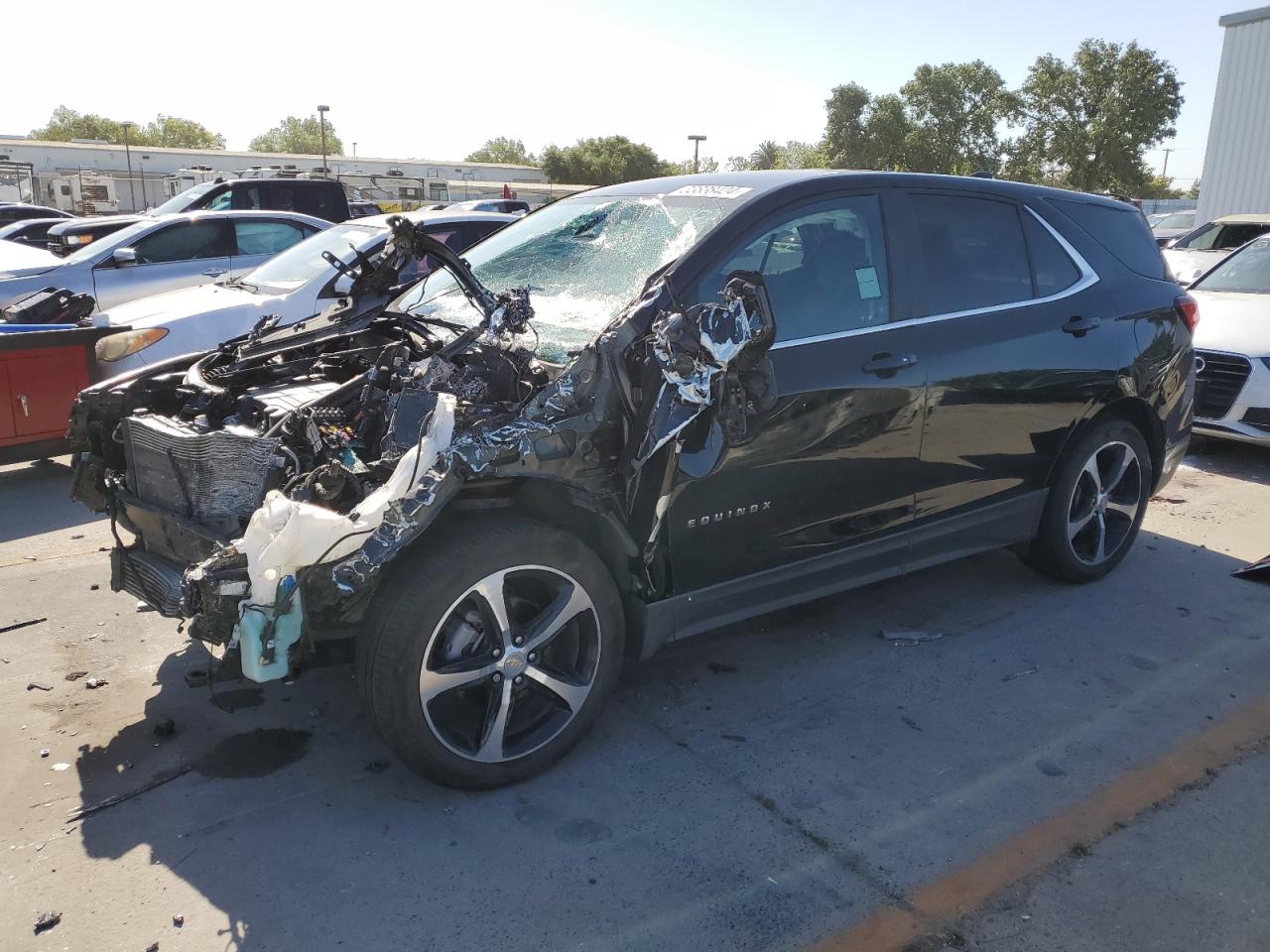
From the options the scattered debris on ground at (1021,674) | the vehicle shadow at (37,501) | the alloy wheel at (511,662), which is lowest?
the scattered debris on ground at (1021,674)

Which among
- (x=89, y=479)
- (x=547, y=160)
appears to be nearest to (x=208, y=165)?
(x=547, y=160)

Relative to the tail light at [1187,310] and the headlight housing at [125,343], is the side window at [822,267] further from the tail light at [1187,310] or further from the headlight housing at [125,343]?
the headlight housing at [125,343]

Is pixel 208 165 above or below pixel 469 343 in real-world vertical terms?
above

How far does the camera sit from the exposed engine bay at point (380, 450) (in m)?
2.69

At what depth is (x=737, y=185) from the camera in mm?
3721

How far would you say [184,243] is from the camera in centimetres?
958

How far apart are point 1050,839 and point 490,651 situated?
1.85 metres

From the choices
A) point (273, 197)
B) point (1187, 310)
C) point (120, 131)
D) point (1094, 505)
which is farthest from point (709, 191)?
point (120, 131)

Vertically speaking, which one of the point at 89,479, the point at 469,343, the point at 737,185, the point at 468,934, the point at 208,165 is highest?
the point at 208,165

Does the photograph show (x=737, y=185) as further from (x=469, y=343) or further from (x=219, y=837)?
(x=219, y=837)

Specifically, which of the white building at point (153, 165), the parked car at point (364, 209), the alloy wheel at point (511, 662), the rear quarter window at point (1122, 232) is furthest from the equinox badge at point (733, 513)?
the white building at point (153, 165)

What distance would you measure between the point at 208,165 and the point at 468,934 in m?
58.0

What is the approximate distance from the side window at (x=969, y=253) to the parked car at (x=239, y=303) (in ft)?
11.8

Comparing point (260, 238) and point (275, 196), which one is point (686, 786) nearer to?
point (260, 238)
